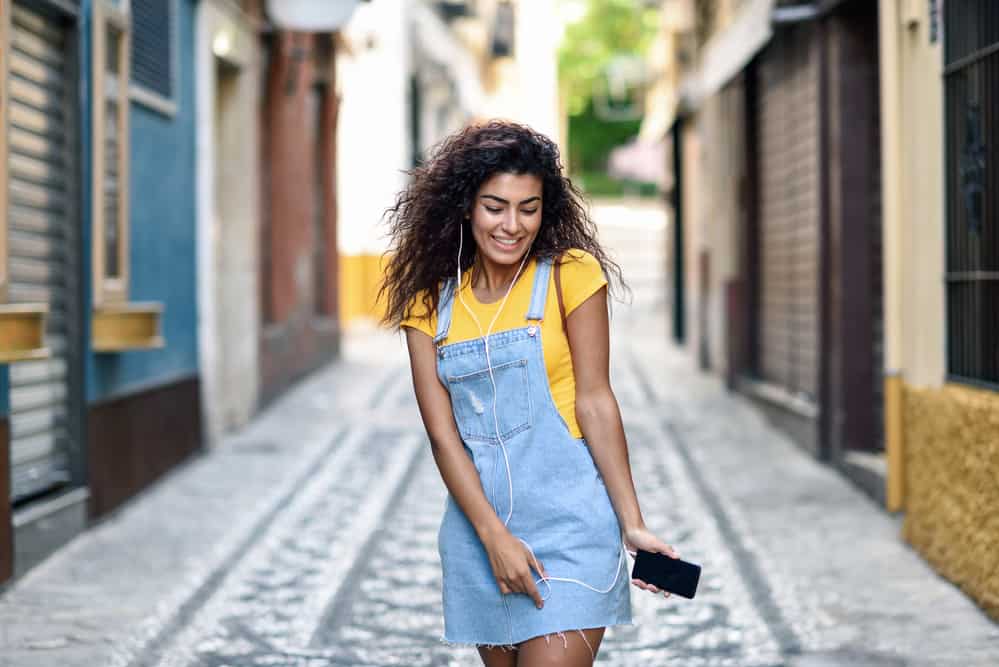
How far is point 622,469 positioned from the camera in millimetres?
3256

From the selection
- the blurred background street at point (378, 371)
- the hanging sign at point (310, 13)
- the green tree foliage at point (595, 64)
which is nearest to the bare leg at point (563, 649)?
the blurred background street at point (378, 371)

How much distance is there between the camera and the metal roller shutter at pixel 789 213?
435 inches

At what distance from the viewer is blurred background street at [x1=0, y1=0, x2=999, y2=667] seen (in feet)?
20.5

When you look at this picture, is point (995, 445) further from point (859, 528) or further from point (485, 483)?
point (485, 483)

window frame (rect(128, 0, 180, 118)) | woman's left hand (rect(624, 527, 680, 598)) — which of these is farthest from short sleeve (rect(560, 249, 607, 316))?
window frame (rect(128, 0, 180, 118))

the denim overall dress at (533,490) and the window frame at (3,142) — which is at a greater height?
the window frame at (3,142)

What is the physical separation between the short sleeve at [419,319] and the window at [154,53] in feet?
21.3

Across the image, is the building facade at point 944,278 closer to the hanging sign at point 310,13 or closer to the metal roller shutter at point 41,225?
the metal roller shutter at point 41,225

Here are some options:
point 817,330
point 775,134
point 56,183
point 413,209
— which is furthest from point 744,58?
point 413,209

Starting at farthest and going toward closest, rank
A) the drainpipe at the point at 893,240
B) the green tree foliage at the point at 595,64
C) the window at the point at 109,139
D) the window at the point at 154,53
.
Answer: the green tree foliage at the point at 595,64, the window at the point at 154,53, the window at the point at 109,139, the drainpipe at the point at 893,240

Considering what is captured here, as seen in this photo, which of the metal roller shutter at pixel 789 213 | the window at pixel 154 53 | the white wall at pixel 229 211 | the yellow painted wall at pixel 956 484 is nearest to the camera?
the yellow painted wall at pixel 956 484

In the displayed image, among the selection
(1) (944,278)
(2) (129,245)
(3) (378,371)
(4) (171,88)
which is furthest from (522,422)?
(3) (378,371)

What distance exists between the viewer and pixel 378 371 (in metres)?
16.6

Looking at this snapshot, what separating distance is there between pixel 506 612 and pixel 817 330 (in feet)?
24.6
